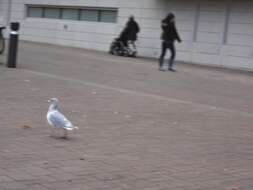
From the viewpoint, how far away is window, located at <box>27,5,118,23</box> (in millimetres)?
30625

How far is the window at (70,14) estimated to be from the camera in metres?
32.4

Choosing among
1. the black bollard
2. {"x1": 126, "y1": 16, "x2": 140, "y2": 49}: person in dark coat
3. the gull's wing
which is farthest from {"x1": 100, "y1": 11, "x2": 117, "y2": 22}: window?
the gull's wing

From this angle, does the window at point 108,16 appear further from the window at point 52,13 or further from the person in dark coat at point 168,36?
the person in dark coat at point 168,36

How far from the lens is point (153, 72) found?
790 inches

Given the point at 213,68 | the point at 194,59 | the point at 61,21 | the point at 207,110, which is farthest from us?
the point at 61,21

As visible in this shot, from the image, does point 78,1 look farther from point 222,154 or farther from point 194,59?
point 222,154

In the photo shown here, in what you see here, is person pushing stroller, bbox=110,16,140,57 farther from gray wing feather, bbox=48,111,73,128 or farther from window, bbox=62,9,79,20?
gray wing feather, bbox=48,111,73,128

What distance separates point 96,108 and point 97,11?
20425 mm

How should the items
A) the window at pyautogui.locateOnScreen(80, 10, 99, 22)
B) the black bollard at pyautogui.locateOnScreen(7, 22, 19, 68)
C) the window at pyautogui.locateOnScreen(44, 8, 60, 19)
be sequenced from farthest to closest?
the window at pyautogui.locateOnScreen(44, 8, 60, 19) → the window at pyautogui.locateOnScreen(80, 10, 99, 22) → the black bollard at pyautogui.locateOnScreen(7, 22, 19, 68)

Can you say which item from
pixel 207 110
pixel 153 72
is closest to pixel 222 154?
pixel 207 110

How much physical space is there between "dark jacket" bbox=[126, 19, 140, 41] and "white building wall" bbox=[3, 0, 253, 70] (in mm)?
1172

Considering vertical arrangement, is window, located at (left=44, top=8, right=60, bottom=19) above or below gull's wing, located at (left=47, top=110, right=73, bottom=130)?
above

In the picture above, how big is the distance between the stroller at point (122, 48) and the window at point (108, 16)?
117 inches

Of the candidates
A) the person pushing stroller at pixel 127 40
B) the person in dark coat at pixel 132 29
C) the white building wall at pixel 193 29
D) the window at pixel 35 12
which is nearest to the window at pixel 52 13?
the window at pixel 35 12
